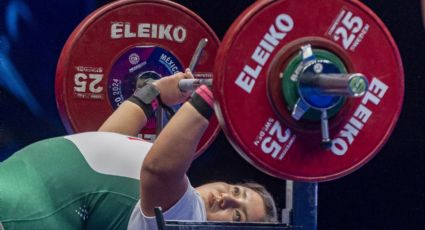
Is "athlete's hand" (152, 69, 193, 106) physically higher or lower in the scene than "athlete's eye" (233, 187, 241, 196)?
higher

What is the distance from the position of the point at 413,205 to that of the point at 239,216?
43.6 inches

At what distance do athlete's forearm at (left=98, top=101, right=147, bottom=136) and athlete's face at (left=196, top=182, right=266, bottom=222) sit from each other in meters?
0.27

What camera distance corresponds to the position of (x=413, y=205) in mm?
3133

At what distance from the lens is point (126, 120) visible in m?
2.37

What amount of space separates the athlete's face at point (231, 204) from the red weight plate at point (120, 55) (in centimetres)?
19

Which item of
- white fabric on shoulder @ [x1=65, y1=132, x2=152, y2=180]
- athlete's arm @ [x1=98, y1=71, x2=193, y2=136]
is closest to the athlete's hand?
athlete's arm @ [x1=98, y1=71, x2=193, y2=136]

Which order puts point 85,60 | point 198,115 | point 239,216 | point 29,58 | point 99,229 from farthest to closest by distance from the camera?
point 29,58 < point 85,60 < point 239,216 < point 99,229 < point 198,115

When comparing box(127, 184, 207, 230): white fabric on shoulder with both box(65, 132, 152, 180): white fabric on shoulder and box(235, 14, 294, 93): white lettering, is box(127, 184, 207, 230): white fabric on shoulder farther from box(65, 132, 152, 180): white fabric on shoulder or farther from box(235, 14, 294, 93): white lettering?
box(235, 14, 294, 93): white lettering

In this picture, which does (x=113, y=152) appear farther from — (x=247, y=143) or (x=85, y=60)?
(x=247, y=143)

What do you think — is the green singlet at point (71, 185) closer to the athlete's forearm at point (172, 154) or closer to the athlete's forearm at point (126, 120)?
the athlete's forearm at point (126, 120)

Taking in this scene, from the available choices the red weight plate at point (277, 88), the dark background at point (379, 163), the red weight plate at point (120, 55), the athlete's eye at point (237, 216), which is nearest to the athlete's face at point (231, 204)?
the athlete's eye at point (237, 216)

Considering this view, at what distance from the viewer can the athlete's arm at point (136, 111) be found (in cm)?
236

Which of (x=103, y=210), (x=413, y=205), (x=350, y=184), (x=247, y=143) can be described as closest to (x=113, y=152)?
(x=103, y=210)

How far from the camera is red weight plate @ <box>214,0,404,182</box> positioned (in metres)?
1.62
